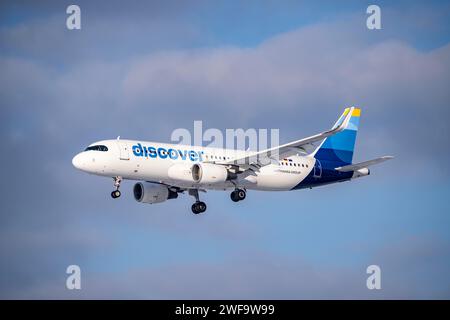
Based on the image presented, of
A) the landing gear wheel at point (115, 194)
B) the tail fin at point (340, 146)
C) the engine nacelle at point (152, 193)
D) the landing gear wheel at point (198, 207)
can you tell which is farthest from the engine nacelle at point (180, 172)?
the tail fin at point (340, 146)

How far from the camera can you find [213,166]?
91.1 m

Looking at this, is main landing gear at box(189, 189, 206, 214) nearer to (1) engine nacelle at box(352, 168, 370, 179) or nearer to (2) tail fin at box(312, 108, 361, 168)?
(2) tail fin at box(312, 108, 361, 168)

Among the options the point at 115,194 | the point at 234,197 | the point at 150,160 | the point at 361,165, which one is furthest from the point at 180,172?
the point at 361,165

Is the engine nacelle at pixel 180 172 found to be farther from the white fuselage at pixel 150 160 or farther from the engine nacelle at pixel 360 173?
the engine nacelle at pixel 360 173

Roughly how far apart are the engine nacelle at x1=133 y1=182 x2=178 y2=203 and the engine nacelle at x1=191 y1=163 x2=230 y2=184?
21.3 feet

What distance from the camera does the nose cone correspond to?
88625 mm

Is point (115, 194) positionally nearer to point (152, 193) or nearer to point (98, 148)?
point (98, 148)

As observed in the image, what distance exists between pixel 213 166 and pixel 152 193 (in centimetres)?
712

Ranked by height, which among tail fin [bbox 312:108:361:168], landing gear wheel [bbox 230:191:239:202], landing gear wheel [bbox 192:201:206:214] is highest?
tail fin [bbox 312:108:361:168]

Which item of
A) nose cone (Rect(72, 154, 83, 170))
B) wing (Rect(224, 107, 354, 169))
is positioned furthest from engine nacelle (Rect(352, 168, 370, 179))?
nose cone (Rect(72, 154, 83, 170))
